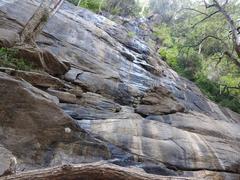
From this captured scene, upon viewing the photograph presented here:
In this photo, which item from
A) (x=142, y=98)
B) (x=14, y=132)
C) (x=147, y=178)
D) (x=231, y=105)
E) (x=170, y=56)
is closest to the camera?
(x=147, y=178)

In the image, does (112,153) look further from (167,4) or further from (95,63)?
(167,4)

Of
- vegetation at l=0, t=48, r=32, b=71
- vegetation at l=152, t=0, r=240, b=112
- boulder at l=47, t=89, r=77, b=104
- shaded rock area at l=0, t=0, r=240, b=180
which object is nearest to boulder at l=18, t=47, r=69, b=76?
shaded rock area at l=0, t=0, r=240, b=180

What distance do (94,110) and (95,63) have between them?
407 cm

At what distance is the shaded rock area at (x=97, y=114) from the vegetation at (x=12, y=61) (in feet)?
1.25

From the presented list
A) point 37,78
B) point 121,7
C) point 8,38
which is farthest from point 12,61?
point 121,7

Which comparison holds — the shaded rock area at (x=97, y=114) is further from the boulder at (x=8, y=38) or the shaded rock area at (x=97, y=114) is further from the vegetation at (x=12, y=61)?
the vegetation at (x=12, y=61)

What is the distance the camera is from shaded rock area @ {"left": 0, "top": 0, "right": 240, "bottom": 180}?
705 centimetres

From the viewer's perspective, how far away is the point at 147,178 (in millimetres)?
5277

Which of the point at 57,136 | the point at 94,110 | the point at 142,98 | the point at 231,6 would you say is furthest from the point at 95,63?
the point at 231,6

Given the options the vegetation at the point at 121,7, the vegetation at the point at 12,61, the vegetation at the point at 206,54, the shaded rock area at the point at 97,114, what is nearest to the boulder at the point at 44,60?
the shaded rock area at the point at 97,114

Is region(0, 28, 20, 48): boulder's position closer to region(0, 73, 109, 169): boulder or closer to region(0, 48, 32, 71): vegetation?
region(0, 48, 32, 71): vegetation

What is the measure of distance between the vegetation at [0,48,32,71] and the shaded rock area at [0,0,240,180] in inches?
15.0

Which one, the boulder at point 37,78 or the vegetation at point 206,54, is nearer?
the boulder at point 37,78

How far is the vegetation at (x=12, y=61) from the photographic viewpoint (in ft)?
31.4
